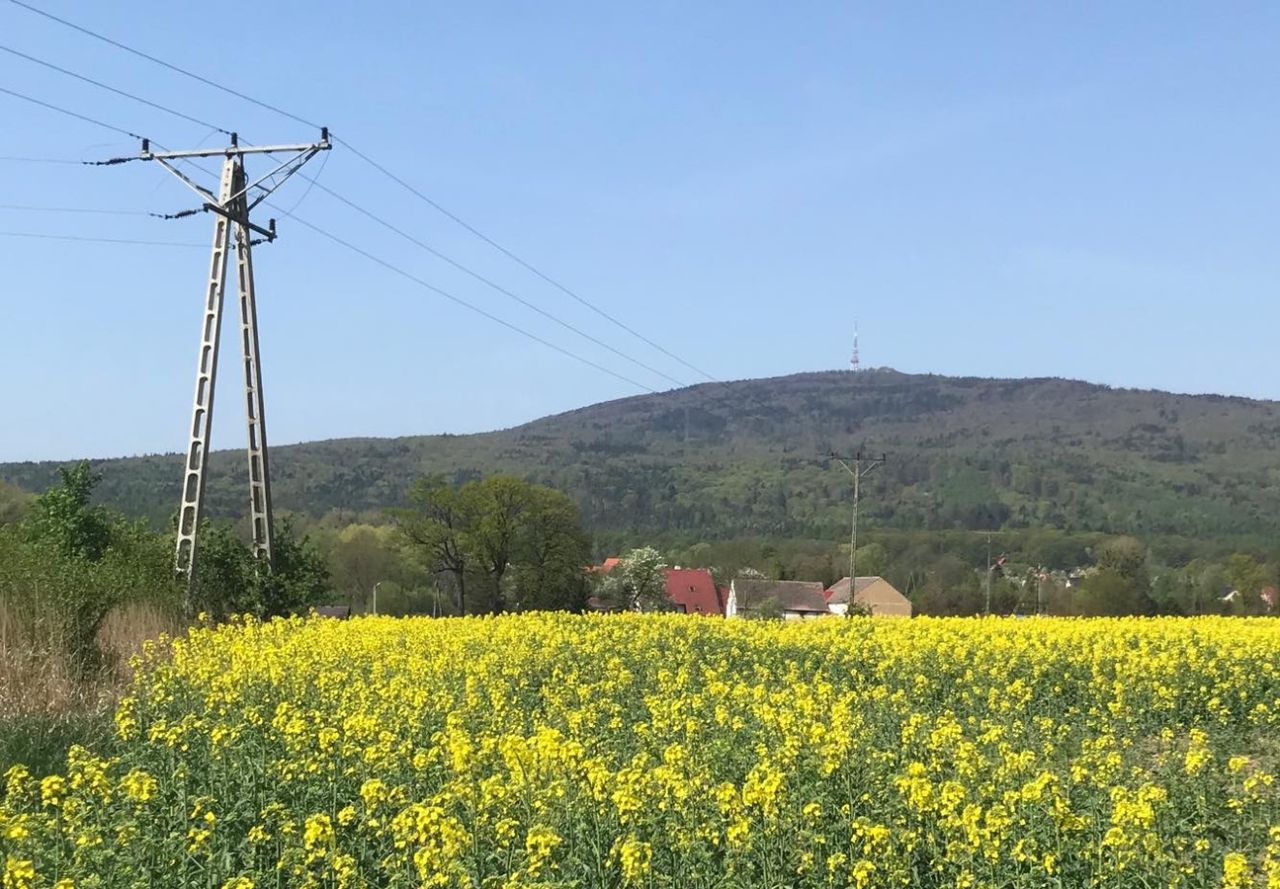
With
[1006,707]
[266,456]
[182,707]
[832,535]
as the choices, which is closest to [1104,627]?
[1006,707]

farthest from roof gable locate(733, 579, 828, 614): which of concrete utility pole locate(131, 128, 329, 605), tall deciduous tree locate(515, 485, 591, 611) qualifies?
concrete utility pole locate(131, 128, 329, 605)

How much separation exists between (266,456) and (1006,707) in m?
14.4

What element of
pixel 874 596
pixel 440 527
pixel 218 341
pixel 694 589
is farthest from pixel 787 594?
pixel 218 341

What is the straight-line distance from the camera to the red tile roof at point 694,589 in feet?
317

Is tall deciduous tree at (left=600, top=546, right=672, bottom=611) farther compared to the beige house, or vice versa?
the beige house

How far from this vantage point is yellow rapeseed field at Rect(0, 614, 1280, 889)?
19.4ft

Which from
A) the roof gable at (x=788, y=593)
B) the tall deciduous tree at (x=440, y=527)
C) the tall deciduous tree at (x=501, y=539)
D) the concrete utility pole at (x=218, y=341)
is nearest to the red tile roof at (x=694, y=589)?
the roof gable at (x=788, y=593)

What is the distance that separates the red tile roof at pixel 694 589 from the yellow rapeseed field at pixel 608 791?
3277 inches

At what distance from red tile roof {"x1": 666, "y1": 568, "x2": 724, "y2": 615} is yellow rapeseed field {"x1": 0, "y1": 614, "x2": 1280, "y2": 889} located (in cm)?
8324

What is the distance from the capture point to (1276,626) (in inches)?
941

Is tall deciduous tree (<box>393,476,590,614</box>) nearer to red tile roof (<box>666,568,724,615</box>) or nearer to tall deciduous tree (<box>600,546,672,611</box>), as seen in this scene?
tall deciduous tree (<box>600,546,672,611</box>)

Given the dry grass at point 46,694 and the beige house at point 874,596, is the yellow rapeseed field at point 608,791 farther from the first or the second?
the beige house at point 874,596

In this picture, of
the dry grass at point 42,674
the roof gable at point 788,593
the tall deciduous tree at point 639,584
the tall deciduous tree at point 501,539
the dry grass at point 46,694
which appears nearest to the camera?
the dry grass at point 46,694

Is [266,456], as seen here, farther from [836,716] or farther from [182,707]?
[836,716]
